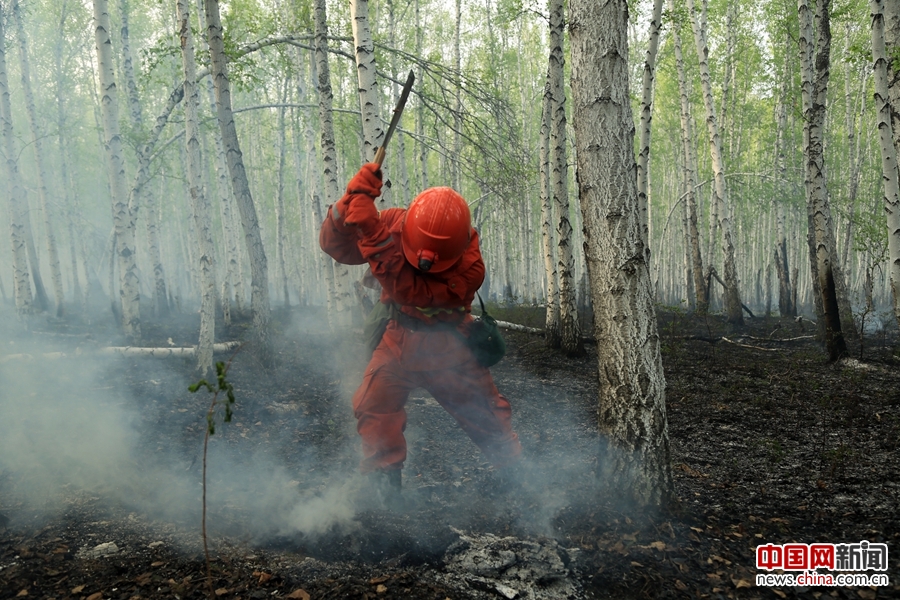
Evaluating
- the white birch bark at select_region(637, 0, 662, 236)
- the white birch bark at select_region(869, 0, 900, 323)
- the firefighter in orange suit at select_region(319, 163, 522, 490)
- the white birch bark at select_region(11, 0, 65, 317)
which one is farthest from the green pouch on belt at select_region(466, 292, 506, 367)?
the white birch bark at select_region(11, 0, 65, 317)

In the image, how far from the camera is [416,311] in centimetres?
333

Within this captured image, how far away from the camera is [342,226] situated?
3082 millimetres

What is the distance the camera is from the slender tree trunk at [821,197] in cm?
693

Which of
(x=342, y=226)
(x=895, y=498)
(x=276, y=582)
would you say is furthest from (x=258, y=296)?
(x=895, y=498)

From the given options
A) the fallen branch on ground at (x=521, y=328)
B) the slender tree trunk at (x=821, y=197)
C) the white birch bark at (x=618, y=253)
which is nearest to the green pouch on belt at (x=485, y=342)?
the white birch bark at (x=618, y=253)

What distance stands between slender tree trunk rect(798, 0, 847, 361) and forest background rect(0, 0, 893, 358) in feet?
1.42

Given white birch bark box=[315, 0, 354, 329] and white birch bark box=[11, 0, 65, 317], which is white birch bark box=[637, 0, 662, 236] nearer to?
white birch bark box=[315, 0, 354, 329]

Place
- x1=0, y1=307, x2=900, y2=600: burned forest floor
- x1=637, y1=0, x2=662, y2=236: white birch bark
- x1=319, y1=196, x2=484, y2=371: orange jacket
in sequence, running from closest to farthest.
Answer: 1. x1=0, y1=307, x2=900, y2=600: burned forest floor
2. x1=319, y1=196, x2=484, y2=371: orange jacket
3. x1=637, y1=0, x2=662, y2=236: white birch bark

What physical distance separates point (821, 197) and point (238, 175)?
736 centimetres

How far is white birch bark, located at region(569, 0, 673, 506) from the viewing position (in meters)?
2.99

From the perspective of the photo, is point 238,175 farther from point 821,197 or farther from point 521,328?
point 821,197

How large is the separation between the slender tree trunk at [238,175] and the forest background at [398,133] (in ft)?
0.18

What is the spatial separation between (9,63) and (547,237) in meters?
23.9
